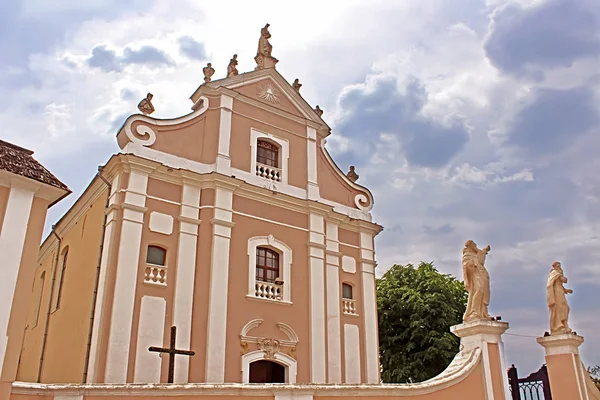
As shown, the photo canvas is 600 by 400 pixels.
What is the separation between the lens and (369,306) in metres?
16.3

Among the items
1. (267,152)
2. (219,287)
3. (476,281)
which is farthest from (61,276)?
(476,281)

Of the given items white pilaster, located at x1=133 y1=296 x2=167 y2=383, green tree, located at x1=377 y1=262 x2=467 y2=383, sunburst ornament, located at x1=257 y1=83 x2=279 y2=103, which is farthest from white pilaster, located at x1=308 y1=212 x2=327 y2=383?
green tree, located at x1=377 y1=262 x2=467 y2=383

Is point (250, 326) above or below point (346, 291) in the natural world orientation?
below

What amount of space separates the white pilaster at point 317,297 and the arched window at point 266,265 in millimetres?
1035

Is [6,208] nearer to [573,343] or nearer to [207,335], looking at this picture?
[207,335]

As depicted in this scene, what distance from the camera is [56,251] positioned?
17875 millimetres

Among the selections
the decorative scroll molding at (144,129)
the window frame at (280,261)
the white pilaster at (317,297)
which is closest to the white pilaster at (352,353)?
the white pilaster at (317,297)

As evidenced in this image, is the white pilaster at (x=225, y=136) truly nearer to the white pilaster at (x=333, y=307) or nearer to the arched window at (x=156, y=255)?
the arched window at (x=156, y=255)

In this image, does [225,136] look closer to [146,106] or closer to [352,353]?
[146,106]

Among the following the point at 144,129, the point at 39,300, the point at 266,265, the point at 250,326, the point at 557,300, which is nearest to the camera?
the point at 557,300

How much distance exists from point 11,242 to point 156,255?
5.99 m

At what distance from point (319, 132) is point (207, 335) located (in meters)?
8.00

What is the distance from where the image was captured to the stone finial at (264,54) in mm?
17922

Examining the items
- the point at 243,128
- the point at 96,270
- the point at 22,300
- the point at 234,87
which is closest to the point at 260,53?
the point at 234,87
